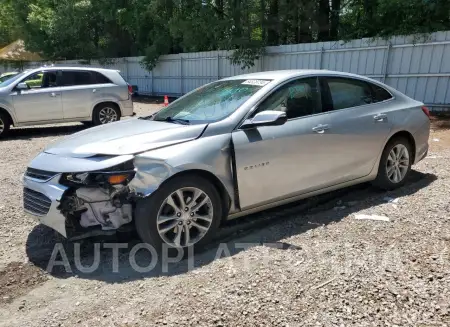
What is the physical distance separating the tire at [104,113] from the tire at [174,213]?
26.0 ft

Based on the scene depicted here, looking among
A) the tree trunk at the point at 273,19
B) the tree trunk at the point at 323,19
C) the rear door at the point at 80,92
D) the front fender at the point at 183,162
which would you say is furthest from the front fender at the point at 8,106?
→ the tree trunk at the point at 323,19

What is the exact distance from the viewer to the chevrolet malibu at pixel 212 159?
3.22m

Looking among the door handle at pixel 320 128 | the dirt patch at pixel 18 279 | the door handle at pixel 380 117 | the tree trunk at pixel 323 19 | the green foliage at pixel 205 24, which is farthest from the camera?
the tree trunk at pixel 323 19

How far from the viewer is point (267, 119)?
11.6 feet

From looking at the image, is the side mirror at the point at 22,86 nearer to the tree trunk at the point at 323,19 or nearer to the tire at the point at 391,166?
the tire at the point at 391,166

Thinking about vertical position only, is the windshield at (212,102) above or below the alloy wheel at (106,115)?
above

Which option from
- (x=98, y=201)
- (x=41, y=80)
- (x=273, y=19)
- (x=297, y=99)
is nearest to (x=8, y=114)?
(x=41, y=80)

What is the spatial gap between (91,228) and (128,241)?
0.44 meters

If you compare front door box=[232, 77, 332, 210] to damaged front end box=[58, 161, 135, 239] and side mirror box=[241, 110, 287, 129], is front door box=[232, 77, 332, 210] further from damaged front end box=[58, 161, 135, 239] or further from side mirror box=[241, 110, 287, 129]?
damaged front end box=[58, 161, 135, 239]

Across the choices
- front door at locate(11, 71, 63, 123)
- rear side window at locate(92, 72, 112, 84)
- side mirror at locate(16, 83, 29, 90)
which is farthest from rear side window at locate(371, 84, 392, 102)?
side mirror at locate(16, 83, 29, 90)

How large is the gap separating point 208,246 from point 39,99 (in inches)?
313

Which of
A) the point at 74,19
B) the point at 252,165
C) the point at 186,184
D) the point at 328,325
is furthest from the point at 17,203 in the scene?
the point at 74,19

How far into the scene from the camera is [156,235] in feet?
10.6

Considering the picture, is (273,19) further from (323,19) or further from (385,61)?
(385,61)
